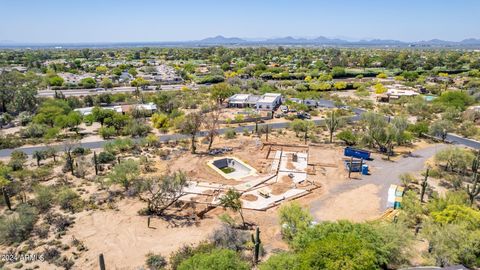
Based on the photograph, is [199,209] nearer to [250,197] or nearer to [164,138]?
[250,197]

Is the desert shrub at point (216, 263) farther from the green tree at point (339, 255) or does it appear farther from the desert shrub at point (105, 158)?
the desert shrub at point (105, 158)

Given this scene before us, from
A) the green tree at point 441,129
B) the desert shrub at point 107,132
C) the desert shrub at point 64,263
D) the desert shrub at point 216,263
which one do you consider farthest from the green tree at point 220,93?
the desert shrub at point 216,263

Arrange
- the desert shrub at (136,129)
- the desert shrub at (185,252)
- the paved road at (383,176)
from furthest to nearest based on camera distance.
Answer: the desert shrub at (136,129)
the paved road at (383,176)
the desert shrub at (185,252)

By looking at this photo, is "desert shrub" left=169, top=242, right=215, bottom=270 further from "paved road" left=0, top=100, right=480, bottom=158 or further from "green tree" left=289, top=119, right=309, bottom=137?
"green tree" left=289, top=119, right=309, bottom=137

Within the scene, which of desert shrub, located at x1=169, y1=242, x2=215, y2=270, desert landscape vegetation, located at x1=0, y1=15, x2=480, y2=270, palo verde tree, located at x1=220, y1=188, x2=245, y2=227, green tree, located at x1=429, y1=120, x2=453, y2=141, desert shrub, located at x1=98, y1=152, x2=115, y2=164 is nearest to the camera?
desert landscape vegetation, located at x1=0, y1=15, x2=480, y2=270

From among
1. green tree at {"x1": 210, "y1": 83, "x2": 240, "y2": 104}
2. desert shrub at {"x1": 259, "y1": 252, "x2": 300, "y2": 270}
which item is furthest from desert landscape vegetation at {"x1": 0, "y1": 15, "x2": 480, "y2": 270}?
green tree at {"x1": 210, "y1": 83, "x2": 240, "y2": 104}
